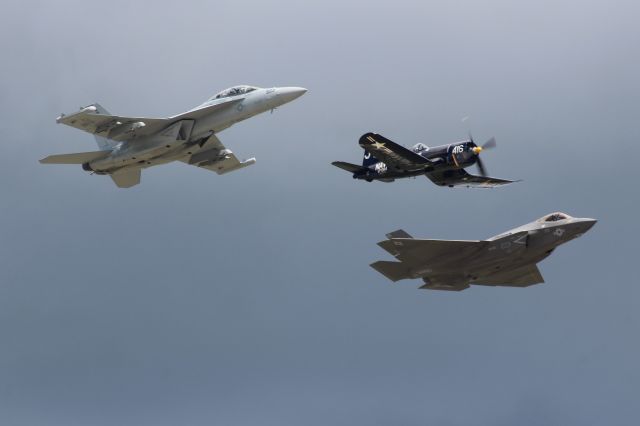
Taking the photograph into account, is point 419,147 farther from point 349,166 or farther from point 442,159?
point 349,166

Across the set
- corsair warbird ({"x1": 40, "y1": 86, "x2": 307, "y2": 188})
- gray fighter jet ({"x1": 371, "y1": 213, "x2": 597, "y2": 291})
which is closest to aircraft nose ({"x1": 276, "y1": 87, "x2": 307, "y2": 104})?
corsair warbird ({"x1": 40, "y1": 86, "x2": 307, "y2": 188})

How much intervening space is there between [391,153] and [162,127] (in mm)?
16208

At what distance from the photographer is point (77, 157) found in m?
84.6

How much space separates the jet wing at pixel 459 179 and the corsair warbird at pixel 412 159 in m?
0.07

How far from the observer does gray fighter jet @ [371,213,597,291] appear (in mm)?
77125

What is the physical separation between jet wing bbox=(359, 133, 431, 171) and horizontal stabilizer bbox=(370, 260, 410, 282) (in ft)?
30.0

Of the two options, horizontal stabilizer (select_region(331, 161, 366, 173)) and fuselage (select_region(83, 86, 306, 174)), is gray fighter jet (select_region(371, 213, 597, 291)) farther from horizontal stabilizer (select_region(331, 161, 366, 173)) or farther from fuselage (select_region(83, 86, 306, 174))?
fuselage (select_region(83, 86, 306, 174))

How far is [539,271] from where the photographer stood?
278 feet

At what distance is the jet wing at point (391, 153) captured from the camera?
277 ft

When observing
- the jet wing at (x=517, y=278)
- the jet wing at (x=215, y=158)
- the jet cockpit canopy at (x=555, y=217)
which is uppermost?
the jet wing at (x=215, y=158)

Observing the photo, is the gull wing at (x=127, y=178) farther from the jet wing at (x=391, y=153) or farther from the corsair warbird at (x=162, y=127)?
the jet wing at (x=391, y=153)

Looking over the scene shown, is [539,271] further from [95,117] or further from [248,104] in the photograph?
[95,117]

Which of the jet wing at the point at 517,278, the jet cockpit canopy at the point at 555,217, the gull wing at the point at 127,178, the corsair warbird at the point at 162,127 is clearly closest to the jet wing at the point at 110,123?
the corsair warbird at the point at 162,127

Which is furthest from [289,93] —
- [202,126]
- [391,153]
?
[391,153]
